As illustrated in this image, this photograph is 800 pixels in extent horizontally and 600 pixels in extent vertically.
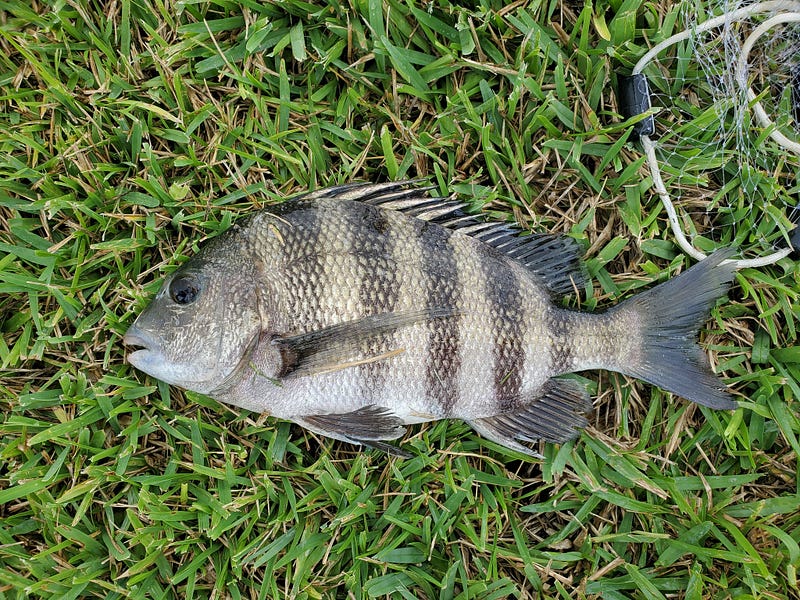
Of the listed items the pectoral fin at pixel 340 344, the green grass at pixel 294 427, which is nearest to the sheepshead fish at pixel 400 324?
the pectoral fin at pixel 340 344

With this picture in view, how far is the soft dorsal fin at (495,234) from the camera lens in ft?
7.52

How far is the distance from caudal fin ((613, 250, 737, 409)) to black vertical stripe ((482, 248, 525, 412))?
43cm

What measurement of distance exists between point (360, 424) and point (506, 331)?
0.68 m

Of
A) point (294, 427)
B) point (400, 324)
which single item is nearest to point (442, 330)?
point (400, 324)

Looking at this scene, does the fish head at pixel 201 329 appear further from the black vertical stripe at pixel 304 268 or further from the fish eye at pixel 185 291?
the black vertical stripe at pixel 304 268

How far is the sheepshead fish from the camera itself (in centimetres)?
210

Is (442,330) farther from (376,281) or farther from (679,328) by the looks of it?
(679,328)

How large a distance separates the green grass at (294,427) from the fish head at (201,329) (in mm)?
271

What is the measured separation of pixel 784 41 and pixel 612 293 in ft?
4.52

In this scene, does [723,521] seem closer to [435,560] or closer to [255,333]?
[435,560]

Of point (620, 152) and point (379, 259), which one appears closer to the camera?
point (379, 259)

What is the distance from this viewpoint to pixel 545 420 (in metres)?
2.32

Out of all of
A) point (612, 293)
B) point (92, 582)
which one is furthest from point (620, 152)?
point (92, 582)

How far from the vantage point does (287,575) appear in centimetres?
230
